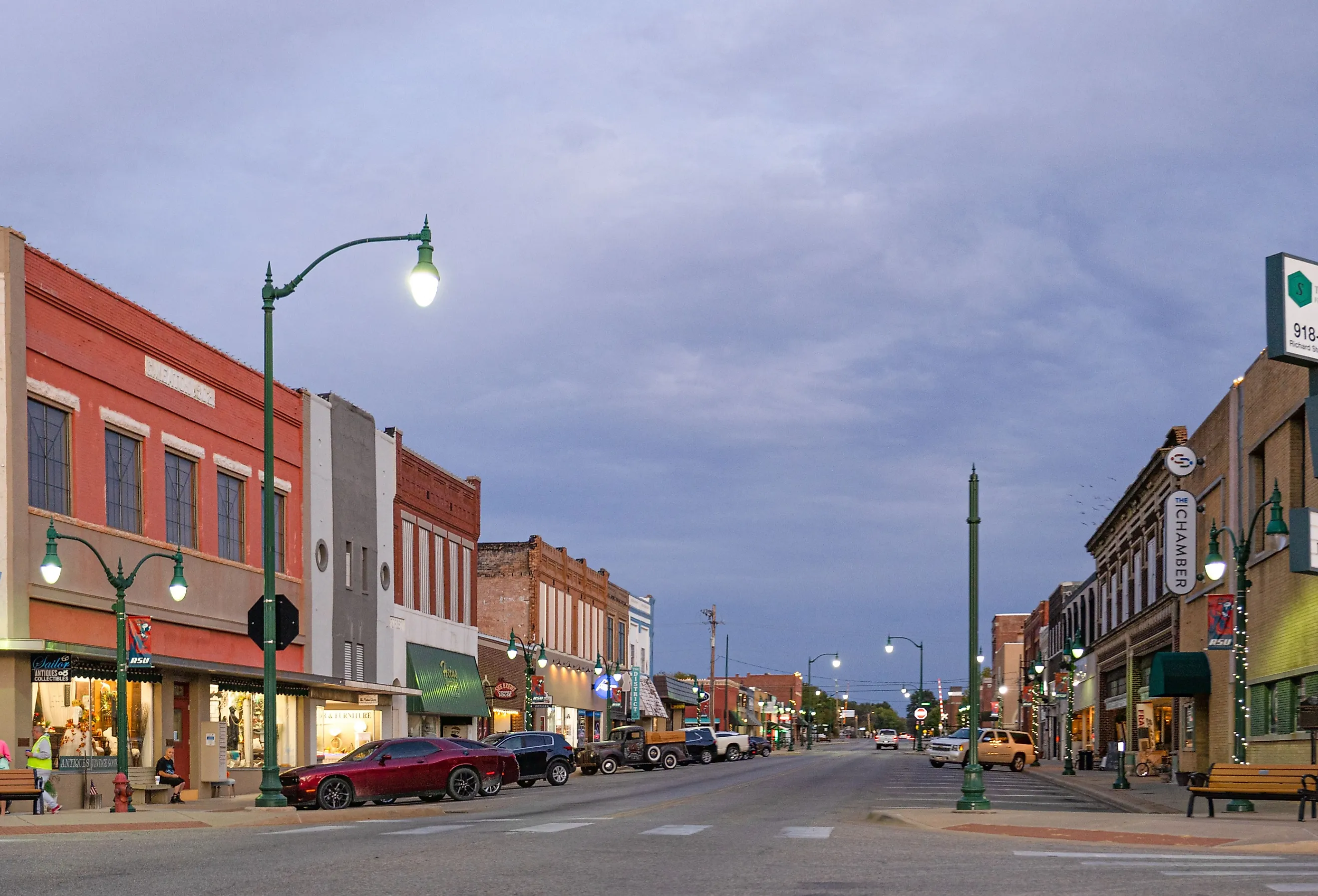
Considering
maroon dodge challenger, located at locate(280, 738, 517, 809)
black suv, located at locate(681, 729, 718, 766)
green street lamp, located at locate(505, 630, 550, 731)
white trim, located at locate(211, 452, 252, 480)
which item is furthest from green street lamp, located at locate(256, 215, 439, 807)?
black suv, located at locate(681, 729, 718, 766)

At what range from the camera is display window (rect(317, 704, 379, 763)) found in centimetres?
4619

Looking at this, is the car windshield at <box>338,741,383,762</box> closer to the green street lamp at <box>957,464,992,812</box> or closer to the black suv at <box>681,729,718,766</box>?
the green street lamp at <box>957,464,992,812</box>

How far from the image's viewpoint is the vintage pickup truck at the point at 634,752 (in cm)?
5478

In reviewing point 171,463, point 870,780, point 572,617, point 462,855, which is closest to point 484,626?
point 572,617

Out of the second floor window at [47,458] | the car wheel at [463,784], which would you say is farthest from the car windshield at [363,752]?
the second floor window at [47,458]

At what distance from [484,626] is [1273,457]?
45129 millimetres

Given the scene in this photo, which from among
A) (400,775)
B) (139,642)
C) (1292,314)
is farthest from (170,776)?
(1292,314)

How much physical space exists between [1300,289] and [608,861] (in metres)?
17.7

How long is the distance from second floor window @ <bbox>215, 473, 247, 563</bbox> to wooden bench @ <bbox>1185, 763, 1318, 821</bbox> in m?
25.5

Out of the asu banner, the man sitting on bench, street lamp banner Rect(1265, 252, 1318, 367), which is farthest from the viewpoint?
the man sitting on bench

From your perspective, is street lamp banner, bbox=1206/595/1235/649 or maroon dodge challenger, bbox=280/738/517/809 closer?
maroon dodge challenger, bbox=280/738/517/809

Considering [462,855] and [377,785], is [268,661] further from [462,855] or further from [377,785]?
[462,855]

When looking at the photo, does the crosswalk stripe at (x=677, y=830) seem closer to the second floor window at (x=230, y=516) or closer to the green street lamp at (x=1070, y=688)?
the second floor window at (x=230, y=516)

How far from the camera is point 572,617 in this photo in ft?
266
